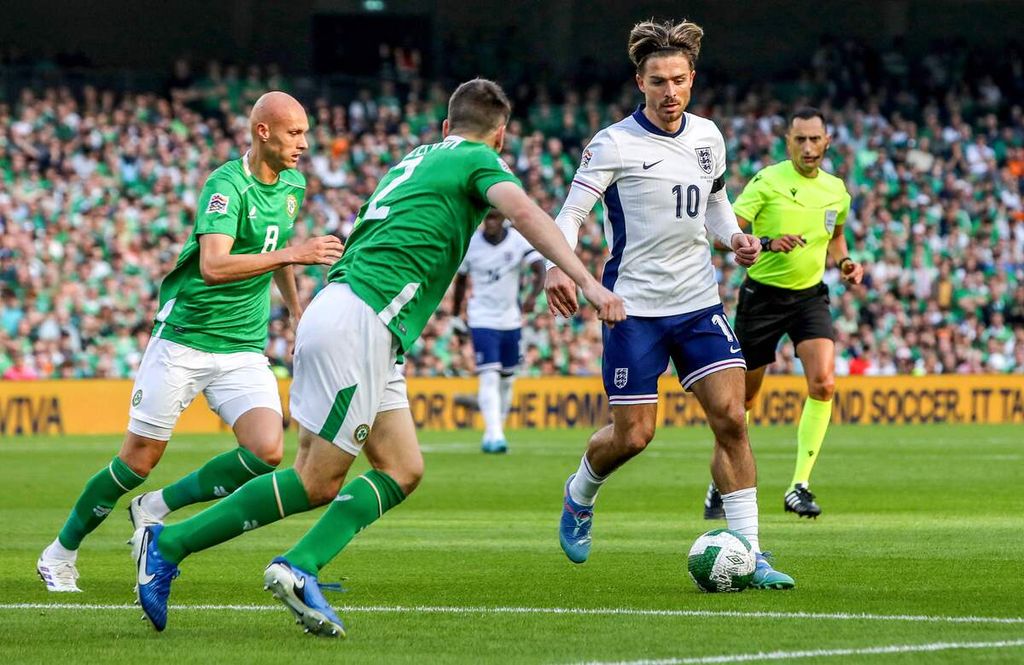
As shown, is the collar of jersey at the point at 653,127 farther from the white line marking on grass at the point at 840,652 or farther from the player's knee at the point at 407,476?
the white line marking on grass at the point at 840,652

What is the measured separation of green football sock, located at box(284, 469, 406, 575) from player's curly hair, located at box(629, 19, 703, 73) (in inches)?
116

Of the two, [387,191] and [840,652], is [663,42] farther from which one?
[840,652]

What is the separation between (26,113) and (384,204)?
2555 cm

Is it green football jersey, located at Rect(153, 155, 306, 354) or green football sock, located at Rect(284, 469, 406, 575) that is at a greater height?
green football jersey, located at Rect(153, 155, 306, 354)

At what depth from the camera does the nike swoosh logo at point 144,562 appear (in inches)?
257

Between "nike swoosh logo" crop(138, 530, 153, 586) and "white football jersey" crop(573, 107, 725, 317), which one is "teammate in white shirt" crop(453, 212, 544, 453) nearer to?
"white football jersey" crop(573, 107, 725, 317)

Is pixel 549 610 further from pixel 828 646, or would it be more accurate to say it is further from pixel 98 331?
pixel 98 331

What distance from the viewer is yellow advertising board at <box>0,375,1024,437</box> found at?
25.2 meters

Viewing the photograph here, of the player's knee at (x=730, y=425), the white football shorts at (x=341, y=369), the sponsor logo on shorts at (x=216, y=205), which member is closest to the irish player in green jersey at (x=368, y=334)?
the white football shorts at (x=341, y=369)

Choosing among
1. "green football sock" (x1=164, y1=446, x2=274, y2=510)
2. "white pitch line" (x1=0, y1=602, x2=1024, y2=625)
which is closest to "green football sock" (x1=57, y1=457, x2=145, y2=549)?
"green football sock" (x1=164, y1=446, x2=274, y2=510)

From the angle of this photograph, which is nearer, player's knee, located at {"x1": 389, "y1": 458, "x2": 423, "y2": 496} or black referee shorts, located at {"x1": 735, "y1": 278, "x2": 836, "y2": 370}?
player's knee, located at {"x1": 389, "y1": 458, "x2": 423, "y2": 496}

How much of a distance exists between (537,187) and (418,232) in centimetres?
2549

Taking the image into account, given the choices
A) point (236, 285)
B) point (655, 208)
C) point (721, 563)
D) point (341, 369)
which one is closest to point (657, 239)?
point (655, 208)

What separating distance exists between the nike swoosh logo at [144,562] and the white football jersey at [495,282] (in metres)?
13.4
